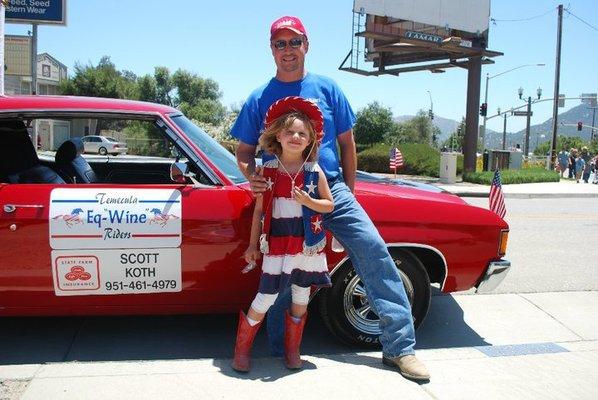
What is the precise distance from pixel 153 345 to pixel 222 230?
1.05 metres

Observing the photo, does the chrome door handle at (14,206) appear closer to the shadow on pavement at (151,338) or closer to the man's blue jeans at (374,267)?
the shadow on pavement at (151,338)

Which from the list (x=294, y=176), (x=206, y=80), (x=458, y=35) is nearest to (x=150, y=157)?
(x=294, y=176)

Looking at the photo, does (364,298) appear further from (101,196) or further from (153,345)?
(101,196)

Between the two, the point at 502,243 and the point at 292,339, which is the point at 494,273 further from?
the point at 292,339

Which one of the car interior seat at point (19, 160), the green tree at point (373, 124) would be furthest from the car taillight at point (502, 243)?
the green tree at point (373, 124)

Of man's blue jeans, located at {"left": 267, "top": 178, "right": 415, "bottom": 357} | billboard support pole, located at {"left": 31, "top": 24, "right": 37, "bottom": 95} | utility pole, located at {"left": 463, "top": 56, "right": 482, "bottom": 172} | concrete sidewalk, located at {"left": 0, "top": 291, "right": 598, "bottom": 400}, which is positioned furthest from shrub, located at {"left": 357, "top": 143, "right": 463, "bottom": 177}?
man's blue jeans, located at {"left": 267, "top": 178, "right": 415, "bottom": 357}

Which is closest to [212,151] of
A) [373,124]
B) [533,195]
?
[533,195]

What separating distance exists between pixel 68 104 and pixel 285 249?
175cm

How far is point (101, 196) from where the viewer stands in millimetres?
3512

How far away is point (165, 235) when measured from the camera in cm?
350

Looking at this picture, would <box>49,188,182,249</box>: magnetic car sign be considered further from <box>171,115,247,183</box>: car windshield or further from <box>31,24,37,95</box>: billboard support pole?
<box>31,24,37,95</box>: billboard support pole

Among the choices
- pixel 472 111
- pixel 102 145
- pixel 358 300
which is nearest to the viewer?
pixel 358 300

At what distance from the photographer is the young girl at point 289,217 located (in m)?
3.16

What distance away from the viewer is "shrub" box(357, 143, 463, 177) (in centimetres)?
2755
